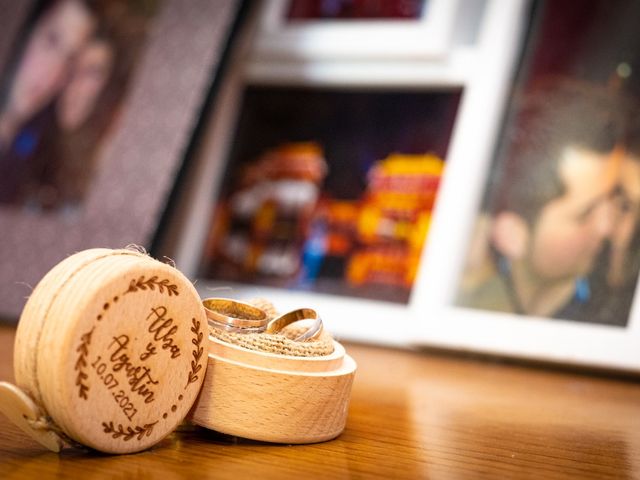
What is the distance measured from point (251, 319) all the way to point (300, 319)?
5 centimetres

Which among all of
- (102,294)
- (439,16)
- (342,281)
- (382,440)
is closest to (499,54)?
(439,16)

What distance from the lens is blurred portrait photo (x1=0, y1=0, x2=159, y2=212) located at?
1926 millimetres

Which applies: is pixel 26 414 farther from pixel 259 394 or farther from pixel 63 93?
pixel 63 93

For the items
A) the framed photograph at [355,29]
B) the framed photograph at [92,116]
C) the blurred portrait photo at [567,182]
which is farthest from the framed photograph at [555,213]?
the framed photograph at [92,116]

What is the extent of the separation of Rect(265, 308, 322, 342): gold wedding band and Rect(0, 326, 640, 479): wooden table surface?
0.36ft

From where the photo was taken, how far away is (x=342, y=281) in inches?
71.7

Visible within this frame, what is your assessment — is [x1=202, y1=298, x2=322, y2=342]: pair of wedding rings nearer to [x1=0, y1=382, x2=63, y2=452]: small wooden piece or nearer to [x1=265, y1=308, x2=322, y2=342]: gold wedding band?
[x1=265, y1=308, x2=322, y2=342]: gold wedding band

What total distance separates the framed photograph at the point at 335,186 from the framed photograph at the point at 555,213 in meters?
0.06

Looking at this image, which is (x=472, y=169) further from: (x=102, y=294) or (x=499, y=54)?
(x=102, y=294)

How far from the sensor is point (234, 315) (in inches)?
33.1

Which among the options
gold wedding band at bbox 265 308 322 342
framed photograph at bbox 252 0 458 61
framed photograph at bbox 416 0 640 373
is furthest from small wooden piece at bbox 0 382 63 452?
framed photograph at bbox 252 0 458 61

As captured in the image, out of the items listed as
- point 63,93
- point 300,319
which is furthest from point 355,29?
point 300,319

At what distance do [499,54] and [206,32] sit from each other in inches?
27.6

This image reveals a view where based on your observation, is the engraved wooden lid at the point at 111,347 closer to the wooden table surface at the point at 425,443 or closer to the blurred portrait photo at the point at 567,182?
the wooden table surface at the point at 425,443
